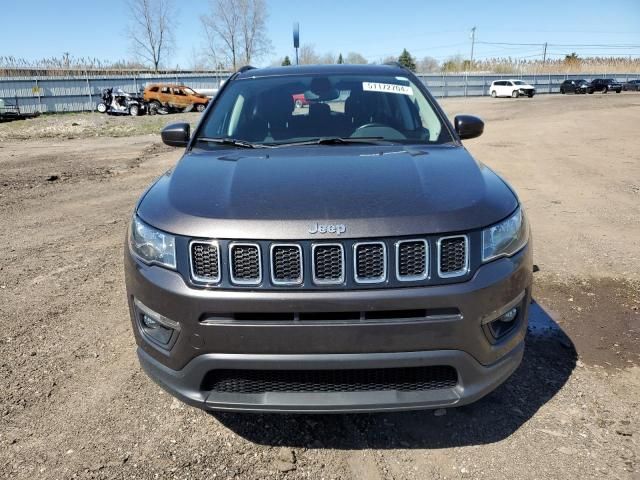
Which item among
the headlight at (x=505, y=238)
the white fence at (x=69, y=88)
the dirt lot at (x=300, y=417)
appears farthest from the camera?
the white fence at (x=69, y=88)

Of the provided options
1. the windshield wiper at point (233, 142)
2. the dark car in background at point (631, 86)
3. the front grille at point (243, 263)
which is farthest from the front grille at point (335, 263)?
the dark car in background at point (631, 86)

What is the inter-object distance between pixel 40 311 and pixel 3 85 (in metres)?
34.2

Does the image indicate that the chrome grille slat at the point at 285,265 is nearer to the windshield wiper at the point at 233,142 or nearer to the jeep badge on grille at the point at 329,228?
the jeep badge on grille at the point at 329,228

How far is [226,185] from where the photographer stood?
2496 mm

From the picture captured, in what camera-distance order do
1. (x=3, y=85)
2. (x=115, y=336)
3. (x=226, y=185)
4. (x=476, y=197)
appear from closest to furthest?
1. (x=476, y=197)
2. (x=226, y=185)
3. (x=115, y=336)
4. (x=3, y=85)

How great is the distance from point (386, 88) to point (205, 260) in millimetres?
2267

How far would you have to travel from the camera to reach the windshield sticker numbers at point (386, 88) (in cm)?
381

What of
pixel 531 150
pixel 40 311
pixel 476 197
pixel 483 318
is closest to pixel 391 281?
pixel 483 318

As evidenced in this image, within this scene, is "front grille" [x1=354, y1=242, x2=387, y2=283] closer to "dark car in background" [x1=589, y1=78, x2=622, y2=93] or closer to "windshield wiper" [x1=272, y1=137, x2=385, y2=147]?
"windshield wiper" [x1=272, y1=137, x2=385, y2=147]

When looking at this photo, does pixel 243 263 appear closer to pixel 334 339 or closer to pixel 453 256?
pixel 334 339

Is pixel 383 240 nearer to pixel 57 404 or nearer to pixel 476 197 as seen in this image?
pixel 476 197

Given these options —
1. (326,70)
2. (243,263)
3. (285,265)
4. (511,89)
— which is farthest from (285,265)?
(511,89)

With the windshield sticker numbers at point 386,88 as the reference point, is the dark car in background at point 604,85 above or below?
below

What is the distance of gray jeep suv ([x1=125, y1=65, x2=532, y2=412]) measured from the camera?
Result: 6.84ft
